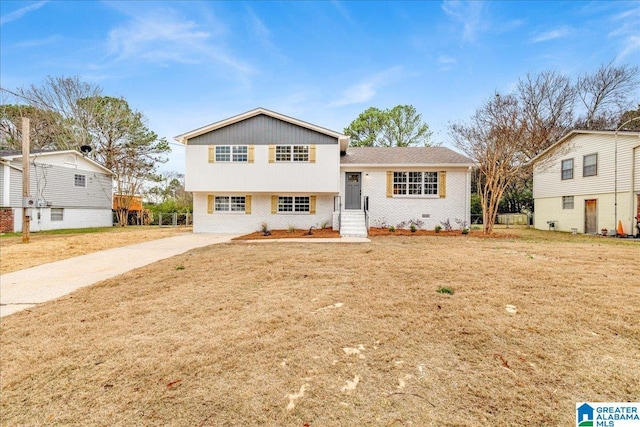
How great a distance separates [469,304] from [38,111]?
34.7 m

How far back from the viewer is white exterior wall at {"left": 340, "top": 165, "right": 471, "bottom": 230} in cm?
1619

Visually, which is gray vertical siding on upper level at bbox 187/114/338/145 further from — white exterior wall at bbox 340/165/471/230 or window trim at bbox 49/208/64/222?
window trim at bbox 49/208/64/222

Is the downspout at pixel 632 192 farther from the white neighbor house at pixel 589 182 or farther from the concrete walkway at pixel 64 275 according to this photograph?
the concrete walkway at pixel 64 275

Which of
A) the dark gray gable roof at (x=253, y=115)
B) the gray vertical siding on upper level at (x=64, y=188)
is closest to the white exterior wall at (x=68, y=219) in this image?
the gray vertical siding on upper level at (x=64, y=188)

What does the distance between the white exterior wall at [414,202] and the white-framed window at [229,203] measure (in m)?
5.60

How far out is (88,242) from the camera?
12.9 metres

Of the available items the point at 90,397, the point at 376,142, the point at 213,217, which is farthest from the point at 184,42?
the point at 376,142

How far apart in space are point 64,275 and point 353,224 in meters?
11.0

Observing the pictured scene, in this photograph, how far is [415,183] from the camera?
16516 mm

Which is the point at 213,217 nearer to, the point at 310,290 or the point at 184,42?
the point at 184,42

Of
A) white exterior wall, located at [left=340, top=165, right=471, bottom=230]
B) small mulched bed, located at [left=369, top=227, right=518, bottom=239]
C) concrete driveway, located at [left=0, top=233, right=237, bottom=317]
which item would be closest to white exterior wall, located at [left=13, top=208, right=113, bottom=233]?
concrete driveway, located at [left=0, top=233, right=237, bottom=317]

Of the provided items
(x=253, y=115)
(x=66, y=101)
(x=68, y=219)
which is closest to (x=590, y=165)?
(x=253, y=115)

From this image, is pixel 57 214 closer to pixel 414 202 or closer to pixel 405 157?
pixel 405 157
